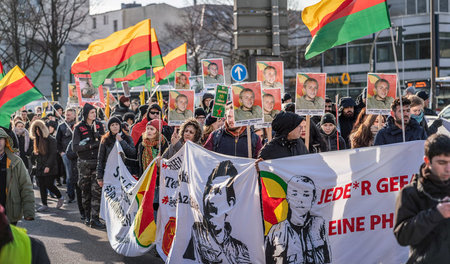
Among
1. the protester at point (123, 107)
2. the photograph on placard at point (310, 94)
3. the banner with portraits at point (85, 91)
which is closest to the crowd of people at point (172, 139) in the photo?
the photograph on placard at point (310, 94)

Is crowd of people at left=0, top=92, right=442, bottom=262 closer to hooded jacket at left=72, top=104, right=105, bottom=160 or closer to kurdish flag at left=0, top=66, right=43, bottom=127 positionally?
hooded jacket at left=72, top=104, right=105, bottom=160

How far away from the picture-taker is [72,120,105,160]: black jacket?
35.3 feet

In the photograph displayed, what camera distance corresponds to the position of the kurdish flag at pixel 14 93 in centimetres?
977

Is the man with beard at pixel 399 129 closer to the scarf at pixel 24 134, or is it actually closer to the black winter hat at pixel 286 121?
the black winter hat at pixel 286 121

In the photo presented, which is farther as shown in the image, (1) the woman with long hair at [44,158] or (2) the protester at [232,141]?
(1) the woman with long hair at [44,158]

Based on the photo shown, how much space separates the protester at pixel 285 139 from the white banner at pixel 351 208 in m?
0.39

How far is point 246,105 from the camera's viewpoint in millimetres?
7520

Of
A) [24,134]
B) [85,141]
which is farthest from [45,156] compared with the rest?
[24,134]

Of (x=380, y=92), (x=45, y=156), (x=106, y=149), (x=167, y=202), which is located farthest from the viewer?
(x=45, y=156)

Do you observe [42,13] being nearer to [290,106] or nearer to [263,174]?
[290,106]

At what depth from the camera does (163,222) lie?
7676 mm

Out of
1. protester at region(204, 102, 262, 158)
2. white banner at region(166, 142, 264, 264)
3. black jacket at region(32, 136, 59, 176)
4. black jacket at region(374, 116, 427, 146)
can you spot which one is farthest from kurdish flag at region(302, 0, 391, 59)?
black jacket at region(32, 136, 59, 176)

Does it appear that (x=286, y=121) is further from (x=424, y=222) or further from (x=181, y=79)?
(x=181, y=79)

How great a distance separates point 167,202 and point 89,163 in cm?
342
